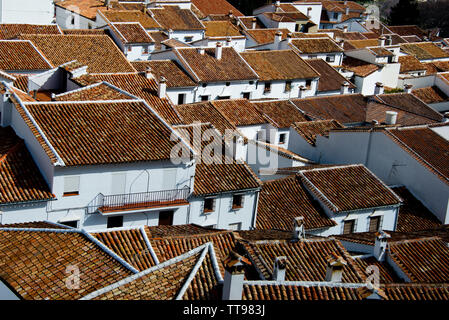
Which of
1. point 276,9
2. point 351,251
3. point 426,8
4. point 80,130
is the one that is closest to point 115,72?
point 80,130

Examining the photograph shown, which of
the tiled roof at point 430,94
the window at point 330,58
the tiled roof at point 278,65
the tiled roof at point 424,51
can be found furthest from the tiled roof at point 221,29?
the tiled roof at point 430,94

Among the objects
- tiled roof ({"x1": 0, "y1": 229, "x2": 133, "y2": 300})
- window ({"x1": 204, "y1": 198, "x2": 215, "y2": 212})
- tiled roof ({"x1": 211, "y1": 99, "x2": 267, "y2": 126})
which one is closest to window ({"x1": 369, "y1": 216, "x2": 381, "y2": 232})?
window ({"x1": 204, "y1": 198, "x2": 215, "y2": 212})

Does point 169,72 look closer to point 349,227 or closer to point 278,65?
point 278,65

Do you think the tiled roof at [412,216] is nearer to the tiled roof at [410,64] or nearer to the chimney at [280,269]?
the chimney at [280,269]

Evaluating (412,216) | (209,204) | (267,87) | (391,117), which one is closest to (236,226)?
(209,204)
